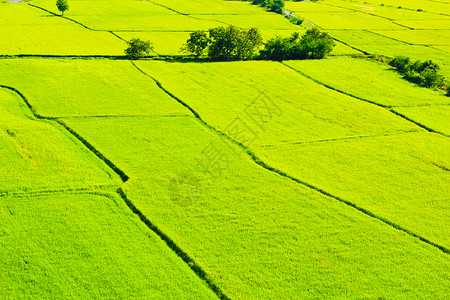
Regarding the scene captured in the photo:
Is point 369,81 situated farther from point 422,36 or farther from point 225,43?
point 422,36

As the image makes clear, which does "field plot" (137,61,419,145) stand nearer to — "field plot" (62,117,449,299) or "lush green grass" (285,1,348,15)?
"field plot" (62,117,449,299)

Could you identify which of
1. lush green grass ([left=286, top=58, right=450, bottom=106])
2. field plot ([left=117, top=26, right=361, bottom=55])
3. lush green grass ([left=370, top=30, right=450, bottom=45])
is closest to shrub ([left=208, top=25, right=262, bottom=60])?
field plot ([left=117, top=26, right=361, bottom=55])

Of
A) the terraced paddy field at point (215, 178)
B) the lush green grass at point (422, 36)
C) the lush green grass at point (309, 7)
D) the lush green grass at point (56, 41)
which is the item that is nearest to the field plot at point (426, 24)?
the lush green grass at point (422, 36)

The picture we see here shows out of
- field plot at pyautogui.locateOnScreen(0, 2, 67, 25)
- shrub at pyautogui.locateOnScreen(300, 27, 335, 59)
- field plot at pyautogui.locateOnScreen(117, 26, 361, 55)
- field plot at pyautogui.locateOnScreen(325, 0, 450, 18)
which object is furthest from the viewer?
field plot at pyautogui.locateOnScreen(325, 0, 450, 18)

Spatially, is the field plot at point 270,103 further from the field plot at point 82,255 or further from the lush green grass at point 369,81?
the field plot at point 82,255

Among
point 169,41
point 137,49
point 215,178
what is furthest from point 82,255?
point 169,41

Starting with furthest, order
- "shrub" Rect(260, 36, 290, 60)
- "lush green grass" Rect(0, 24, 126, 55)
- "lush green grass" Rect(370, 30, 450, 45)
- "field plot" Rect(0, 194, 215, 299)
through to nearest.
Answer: "lush green grass" Rect(370, 30, 450, 45) → "shrub" Rect(260, 36, 290, 60) → "lush green grass" Rect(0, 24, 126, 55) → "field plot" Rect(0, 194, 215, 299)

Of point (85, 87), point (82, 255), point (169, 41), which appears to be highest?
point (169, 41)
